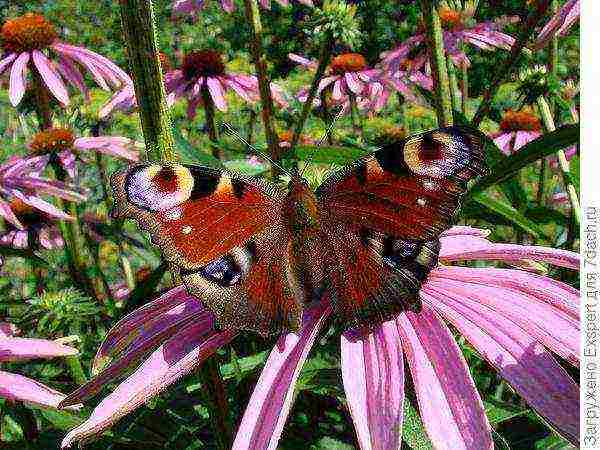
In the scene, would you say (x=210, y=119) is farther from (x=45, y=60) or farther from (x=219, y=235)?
(x=219, y=235)

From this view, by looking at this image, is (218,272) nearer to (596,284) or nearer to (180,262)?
(180,262)

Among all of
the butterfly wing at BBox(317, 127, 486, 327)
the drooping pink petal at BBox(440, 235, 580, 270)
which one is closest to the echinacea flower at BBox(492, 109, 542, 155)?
the drooping pink petal at BBox(440, 235, 580, 270)

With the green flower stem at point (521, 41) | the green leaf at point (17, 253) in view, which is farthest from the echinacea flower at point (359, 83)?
the green flower stem at point (521, 41)

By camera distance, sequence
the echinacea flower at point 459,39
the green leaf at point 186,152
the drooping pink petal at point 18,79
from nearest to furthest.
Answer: the green leaf at point 186,152 < the drooping pink petal at point 18,79 < the echinacea flower at point 459,39

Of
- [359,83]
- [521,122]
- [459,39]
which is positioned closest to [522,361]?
[459,39]

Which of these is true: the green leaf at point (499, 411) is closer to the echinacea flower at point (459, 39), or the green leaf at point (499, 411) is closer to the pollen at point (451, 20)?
the echinacea flower at point (459, 39)

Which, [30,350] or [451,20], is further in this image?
[451,20]

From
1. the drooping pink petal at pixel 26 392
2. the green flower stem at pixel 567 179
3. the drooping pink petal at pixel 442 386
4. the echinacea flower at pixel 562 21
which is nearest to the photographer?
the drooping pink petal at pixel 442 386
